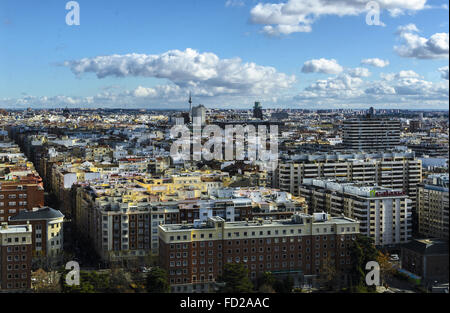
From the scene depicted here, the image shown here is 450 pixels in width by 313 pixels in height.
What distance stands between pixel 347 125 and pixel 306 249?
2434cm

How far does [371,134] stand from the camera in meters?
34.5

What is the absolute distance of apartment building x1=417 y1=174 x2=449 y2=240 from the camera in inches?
569

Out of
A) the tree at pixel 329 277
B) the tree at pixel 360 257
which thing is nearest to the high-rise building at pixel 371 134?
the tree at pixel 360 257

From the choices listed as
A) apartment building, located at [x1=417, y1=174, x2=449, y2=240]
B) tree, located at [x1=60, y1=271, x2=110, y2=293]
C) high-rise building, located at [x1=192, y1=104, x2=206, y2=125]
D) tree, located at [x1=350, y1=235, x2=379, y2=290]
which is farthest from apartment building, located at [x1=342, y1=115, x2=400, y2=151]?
high-rise building, located at [x1=192, y1=104, x2=206, y2=125]

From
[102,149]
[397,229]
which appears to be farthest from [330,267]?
[102,149]

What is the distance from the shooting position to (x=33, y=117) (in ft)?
209

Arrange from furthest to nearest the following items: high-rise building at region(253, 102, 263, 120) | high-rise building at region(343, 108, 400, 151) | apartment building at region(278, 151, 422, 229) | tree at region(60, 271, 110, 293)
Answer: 1. high-rise building at region(253, 102, 263, 120)
2. high-rise building at region(343, 108, 400, 151)
3. apartment building at region(278, 151, 422, 229)
4. tree at region(60, 271, 110, 293)

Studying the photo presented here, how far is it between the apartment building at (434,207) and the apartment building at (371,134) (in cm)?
1859

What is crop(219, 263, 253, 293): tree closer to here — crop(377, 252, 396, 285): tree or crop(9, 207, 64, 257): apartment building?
crop(377, 252, 396, 285): tree

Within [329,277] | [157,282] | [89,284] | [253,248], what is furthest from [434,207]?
[89,284]

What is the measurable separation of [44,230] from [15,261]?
223 centimetres

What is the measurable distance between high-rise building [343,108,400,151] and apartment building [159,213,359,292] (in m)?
23.1

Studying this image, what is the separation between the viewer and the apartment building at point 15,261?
34.7 ft
